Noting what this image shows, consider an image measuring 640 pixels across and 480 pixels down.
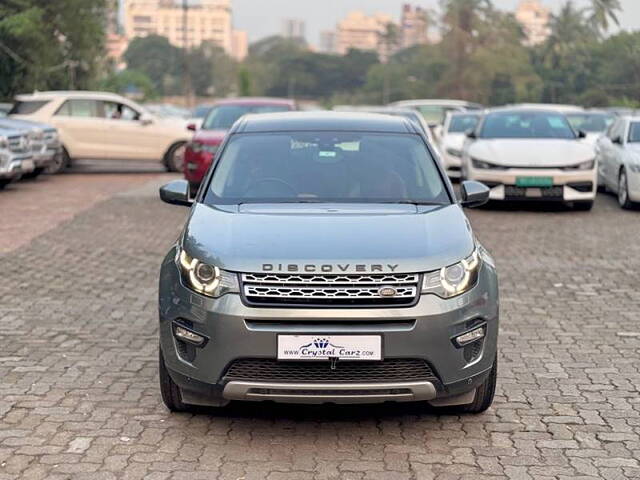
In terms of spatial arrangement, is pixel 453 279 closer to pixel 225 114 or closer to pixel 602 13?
pixel 225 114

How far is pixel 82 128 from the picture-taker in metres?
22.3

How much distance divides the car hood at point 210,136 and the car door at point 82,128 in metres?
6.39

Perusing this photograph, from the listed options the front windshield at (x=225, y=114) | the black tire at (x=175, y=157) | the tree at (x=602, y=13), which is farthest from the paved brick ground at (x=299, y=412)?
the tree at (x=602, y=13)

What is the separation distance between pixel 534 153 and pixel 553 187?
22.4 inches

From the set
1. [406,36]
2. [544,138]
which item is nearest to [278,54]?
[406,36]

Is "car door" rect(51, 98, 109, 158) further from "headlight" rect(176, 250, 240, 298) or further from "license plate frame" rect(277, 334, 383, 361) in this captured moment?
"license plate frame" rect(277, 334, 383, 361)

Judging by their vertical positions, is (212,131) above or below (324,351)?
below

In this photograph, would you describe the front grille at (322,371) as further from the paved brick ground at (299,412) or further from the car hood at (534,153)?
the car hood at (534,153)

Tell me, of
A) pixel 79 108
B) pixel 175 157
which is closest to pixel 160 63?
pixel 175 157

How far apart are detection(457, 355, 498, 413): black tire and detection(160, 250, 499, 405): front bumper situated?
0.31 metres

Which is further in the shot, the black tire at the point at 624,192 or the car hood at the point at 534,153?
the black tire at the point at 624,192

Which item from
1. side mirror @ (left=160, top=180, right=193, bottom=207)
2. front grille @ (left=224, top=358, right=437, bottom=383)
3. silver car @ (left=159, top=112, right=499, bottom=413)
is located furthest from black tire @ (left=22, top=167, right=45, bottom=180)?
front grille @ (left=224, top=358, right=437, bottom=383)

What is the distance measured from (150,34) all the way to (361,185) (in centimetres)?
9200

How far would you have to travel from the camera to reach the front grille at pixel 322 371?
200 inches
